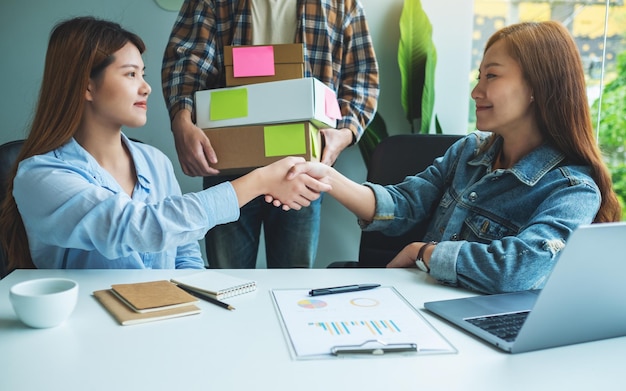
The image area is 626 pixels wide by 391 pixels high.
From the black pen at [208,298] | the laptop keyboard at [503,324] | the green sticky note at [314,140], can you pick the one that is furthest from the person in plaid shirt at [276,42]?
the laptop keyboard at [503,324]

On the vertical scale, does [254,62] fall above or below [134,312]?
above

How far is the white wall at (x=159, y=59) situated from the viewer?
2.54 meters

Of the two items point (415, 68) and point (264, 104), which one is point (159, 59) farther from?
point (264, 104)

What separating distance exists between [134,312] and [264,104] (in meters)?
0.72

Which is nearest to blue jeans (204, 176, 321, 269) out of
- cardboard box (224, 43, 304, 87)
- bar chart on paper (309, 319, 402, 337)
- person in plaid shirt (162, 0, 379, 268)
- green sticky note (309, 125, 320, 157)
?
person in plaid shirt (162, 0, 379, 268)

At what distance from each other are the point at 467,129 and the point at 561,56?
4.64 ft

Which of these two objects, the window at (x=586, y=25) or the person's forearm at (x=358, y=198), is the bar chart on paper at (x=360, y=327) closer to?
the person's forearm at (x=358, y=198)

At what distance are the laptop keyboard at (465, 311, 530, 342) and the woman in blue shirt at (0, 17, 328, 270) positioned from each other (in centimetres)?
61

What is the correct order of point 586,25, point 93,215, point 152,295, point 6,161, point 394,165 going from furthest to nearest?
point 586,25, point 394,165, point 6,161, point 93,215, point 152,295

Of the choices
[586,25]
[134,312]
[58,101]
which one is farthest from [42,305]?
[586,25]

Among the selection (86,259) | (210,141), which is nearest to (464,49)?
(210,141)

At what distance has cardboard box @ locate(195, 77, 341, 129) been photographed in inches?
58.1

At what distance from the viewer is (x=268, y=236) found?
6.60ft

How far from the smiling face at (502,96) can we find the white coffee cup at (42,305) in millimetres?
1045
